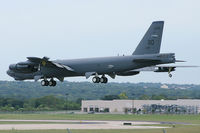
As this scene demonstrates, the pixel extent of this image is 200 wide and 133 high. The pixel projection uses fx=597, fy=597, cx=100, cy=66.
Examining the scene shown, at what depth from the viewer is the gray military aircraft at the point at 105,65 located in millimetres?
69981

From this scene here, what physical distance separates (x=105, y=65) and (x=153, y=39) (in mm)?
6510

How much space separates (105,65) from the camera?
234 feet

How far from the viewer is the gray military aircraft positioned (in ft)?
230

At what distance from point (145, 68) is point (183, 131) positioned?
119 ft

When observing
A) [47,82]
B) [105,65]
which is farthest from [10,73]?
[105,65]

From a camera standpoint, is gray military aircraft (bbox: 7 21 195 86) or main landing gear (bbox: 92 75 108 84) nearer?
gray military aircraft (bbox: 7 21 195 86)

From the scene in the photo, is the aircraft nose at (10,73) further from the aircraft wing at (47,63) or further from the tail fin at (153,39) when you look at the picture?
the tail fin at (153,39)

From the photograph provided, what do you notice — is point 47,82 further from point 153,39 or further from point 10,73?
point 153,39

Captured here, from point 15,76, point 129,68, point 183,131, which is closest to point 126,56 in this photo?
point 129,68

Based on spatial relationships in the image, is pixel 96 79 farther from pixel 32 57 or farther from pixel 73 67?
pixel 32 57

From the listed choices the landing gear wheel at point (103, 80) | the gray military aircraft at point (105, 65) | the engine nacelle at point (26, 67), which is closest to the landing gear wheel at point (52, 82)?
the gray military aircraft at point (105, 65)

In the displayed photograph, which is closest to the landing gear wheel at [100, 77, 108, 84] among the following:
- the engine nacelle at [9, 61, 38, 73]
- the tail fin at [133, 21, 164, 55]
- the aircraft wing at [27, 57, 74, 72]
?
the aircraft wing at [27, 57, 74, 72]

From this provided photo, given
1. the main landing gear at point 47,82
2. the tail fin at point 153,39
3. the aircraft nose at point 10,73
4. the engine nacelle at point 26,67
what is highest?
the tail fin at point 153,39

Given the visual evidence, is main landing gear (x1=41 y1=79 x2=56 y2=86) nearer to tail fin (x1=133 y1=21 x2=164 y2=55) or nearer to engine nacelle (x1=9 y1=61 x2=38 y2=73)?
engine nacelle (x1=9 y1=61 x2=38 y2=73)
